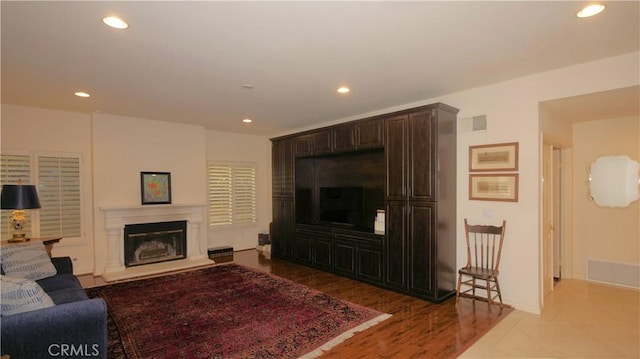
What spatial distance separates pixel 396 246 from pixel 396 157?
49.0 inches

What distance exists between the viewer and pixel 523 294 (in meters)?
3.77

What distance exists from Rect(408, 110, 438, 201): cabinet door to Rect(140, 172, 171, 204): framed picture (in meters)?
4.60

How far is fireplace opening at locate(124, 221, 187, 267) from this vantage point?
19.0ft

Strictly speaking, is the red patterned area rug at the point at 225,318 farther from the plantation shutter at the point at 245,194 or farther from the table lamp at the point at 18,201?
the plantation shutter at the point at 245,194

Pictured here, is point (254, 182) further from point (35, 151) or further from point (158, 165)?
point (35, 151)

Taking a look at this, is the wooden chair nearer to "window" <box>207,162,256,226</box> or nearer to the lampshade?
"window" <box>207,162,256,226</box>

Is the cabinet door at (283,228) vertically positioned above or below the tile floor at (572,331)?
above

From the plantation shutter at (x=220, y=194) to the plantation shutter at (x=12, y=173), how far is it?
2.98m

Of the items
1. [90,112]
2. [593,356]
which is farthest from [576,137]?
[90,112]

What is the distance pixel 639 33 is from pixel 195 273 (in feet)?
20.2

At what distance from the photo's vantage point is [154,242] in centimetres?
609

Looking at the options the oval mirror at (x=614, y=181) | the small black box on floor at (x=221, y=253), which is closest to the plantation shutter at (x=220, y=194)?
the small black box on floor at (x=221, y=253)

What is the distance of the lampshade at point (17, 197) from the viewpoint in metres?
4.04

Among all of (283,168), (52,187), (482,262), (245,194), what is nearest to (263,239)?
(245,194)
